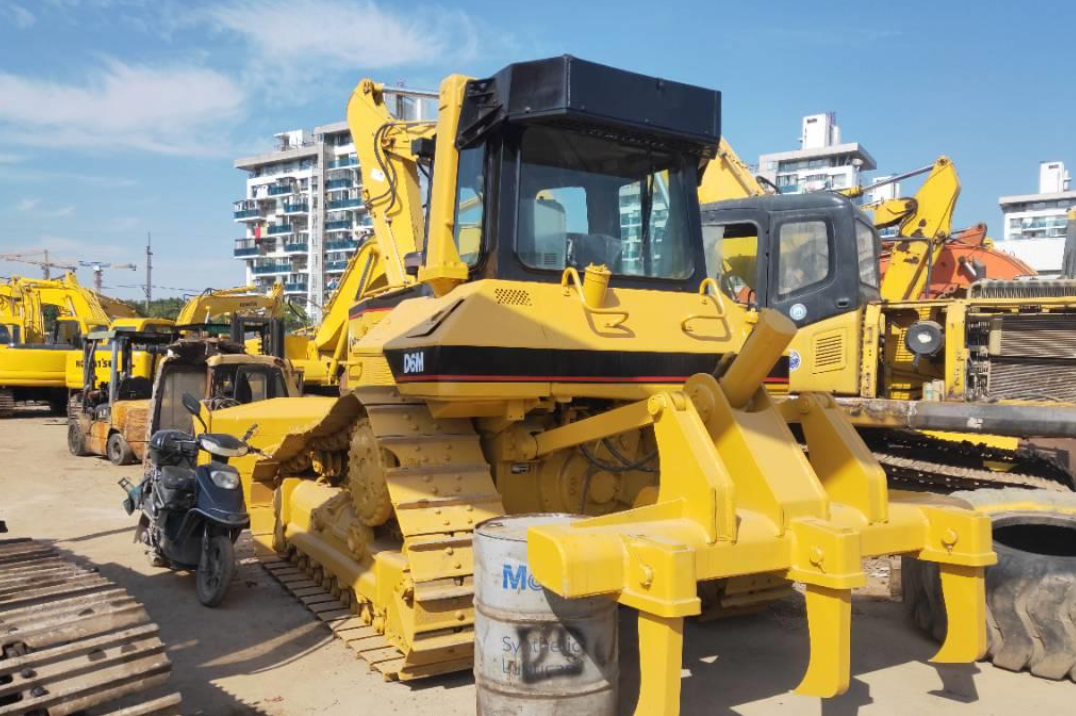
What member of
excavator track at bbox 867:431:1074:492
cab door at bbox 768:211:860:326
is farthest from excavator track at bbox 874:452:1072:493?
cab door at bbox 768:211:860:326

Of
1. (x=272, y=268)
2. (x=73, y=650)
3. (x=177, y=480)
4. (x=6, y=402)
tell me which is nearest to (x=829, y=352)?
(x=177, y=480)

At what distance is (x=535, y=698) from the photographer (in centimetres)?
346

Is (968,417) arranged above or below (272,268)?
below

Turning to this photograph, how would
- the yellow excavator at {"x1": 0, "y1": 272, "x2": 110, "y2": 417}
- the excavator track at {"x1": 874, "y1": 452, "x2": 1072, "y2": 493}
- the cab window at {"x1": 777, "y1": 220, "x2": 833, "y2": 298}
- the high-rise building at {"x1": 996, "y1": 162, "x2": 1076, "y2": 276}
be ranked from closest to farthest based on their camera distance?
1. the excavator track at {"x1": 874, "y1": 452, "x2": 1072, "y2": 493}
2. the cab window at {"x1": 777, "y1": 220, "x2": 833, "y2": 298}
3. the yellow excavator at {"x1": 0, "y1": 272, "x2": 110, "y2": 417}
4. the high-rise building at {"x1": 996, "y1": 162, "x2": 1076, "y2": 276}

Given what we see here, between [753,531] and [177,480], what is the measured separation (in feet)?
14.4

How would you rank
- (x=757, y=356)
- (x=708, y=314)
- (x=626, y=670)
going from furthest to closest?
1. (x=708, y=314)
2. (x=626, y=670)
3. (x=757, y=356)

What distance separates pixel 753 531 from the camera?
3434mm

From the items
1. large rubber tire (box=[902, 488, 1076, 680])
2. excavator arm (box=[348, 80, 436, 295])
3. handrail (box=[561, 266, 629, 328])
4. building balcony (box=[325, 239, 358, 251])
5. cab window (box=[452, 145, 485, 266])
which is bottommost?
large rubber tire (box=[902, 488, 1076, 680])

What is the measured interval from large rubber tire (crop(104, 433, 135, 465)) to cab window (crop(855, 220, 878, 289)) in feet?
34.5

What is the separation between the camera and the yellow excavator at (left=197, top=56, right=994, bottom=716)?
10.9 feet

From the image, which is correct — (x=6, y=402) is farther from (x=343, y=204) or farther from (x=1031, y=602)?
(x=343, y=204)

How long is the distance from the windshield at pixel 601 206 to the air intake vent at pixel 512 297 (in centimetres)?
32

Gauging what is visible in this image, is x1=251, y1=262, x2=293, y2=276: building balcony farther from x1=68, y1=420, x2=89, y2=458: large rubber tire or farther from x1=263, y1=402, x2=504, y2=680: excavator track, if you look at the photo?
x1=263, y1=402, x2=504, y2=680: excavator track

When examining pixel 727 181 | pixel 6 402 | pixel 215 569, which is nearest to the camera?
pixel 215 569
